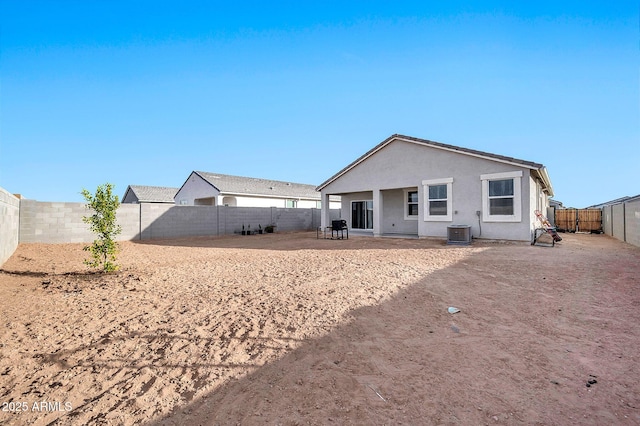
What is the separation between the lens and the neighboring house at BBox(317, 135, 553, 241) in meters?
11.8

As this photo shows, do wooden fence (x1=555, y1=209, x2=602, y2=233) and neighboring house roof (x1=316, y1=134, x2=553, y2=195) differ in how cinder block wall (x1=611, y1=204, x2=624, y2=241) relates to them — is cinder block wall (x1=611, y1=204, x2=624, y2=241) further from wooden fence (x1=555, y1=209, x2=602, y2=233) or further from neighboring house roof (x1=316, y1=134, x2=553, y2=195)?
wooden fence (x1=555, y1=209, x2=602, y2=233)

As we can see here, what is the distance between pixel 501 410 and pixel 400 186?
518 inches

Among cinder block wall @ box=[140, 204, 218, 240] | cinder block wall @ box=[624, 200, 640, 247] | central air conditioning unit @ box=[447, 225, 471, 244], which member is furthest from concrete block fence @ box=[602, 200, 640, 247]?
cinder block wall @ box=[140, 204, 218, 240]

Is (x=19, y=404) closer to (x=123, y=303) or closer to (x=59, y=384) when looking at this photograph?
(x=59, y=384)

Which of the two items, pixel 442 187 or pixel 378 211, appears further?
pixel 378 211

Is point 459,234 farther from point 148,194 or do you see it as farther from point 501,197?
point 148,194

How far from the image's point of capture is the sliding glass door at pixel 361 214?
18717 millimetres

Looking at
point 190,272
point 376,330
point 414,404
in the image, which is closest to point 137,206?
point 190,272

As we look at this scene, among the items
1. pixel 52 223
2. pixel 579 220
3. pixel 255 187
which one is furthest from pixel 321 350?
pixel 579 220

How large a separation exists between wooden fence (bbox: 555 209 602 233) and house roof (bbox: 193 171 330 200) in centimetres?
1832

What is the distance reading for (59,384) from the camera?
109 inches

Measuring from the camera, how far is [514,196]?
11.7 meters

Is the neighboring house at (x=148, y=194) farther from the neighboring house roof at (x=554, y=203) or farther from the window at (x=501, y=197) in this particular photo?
the neighboring house roof at (x=554, y=203)

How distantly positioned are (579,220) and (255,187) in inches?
983
